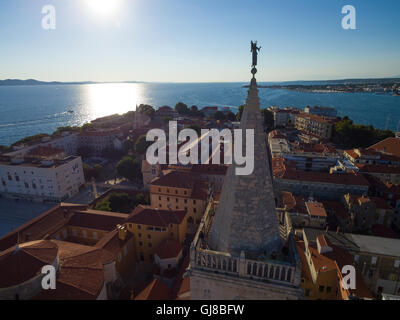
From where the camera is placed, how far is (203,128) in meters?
92.3

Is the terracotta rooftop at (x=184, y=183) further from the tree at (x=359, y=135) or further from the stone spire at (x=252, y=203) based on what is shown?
the tree at (x=359, y=135)

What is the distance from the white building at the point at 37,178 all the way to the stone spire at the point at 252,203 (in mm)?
47383

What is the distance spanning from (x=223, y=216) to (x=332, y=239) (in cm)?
2167

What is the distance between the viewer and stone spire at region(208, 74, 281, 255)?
839cm

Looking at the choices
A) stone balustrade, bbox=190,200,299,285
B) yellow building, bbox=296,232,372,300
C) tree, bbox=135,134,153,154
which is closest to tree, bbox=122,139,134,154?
tree, bbox=135,134,153,154

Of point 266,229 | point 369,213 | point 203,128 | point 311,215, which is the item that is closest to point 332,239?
point 311,215

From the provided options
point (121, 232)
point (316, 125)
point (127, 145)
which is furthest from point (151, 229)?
point (316, 125)

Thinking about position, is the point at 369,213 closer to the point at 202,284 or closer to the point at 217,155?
the point at 217,155

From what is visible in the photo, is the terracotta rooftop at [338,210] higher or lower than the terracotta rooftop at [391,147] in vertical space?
lower

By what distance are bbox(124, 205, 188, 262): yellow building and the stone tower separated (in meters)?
22.1

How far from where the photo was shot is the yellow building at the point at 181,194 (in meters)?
37.9

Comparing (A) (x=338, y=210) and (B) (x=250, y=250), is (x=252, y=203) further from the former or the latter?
(A) (x=338, y=210)

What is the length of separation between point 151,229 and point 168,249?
12.5 ft

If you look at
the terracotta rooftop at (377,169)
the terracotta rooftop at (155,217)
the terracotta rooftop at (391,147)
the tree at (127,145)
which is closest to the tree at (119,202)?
the terracotta rooftop at (155,217)
